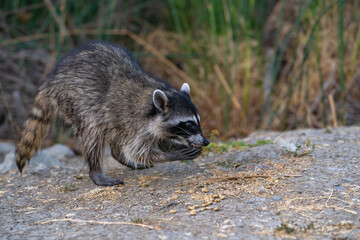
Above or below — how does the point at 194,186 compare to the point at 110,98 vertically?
below

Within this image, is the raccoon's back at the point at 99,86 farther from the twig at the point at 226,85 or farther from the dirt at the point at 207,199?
the twig at the point at 226,85

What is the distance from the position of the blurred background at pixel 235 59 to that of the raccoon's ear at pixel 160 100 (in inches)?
80.5

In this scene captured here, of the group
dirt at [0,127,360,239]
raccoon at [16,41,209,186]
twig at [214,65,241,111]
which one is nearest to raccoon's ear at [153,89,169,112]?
raccoon at [16,41,209,186]

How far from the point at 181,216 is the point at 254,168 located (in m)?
1.21

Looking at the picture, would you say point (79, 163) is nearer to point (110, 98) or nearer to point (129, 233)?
point (110, 98)

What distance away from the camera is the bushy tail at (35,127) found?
4.79 meters

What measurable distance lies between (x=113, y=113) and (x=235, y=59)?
279 cm

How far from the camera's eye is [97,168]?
466cm

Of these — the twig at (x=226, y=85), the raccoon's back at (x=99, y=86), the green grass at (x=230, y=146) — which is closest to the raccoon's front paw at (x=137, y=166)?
the raccoon's back at (x=99, y=86)

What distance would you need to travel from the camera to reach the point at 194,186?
414 cm

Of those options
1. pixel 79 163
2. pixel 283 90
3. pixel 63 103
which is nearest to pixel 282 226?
pixel 63 103

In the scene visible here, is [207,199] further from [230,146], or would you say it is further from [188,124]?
[230,146]

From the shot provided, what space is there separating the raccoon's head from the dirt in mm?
394

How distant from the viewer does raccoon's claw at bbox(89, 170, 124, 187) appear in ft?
14.8
